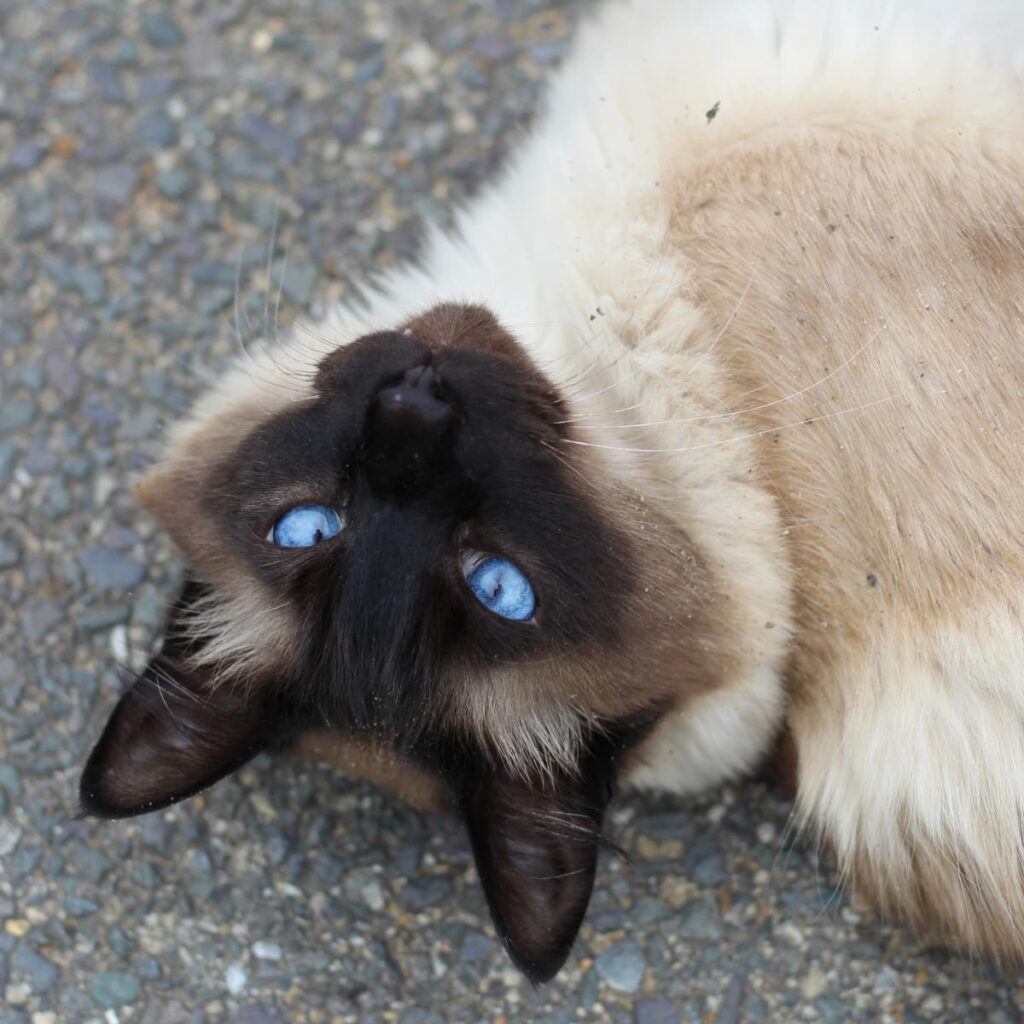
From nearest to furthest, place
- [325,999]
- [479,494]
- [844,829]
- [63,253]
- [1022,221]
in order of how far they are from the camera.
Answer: [479,494]
[1022,221]
[844,829]
[325,999]
[63,253]

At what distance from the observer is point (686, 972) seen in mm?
2588

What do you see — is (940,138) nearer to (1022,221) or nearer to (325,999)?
(1022,221)

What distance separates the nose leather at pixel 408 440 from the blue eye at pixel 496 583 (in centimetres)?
16

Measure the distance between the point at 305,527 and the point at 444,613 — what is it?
295 mm

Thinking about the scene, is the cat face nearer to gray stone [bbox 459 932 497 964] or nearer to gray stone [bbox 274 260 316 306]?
gray stone [bbox 459 932 497 964]

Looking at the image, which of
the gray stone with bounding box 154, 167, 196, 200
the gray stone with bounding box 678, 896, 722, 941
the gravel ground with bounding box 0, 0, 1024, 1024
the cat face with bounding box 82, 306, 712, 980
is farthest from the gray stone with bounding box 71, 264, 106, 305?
the gray stone with bounding box 678, 896, 722, 941

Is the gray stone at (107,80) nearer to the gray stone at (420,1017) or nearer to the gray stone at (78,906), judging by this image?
the gray stone at (78,906)

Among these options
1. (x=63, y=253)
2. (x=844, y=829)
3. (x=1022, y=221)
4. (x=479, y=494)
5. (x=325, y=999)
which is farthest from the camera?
(x=63, y=253)

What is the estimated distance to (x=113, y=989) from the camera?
2.56 meters

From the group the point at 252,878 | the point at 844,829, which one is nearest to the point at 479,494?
the point at 844,829

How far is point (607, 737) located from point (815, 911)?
81 cm

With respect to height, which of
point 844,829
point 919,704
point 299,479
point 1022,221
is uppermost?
point 299,479

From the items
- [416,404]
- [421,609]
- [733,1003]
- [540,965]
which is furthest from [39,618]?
[733,1003]

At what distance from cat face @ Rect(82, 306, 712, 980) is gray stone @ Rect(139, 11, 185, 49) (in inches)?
57.3
